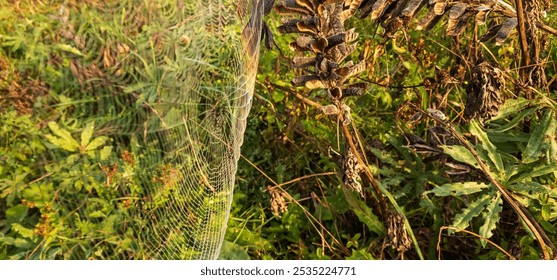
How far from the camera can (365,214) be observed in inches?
76.6

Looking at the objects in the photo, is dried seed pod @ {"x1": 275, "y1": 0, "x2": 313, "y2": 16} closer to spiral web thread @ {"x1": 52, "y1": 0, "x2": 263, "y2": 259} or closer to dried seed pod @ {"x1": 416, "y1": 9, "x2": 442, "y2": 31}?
spiral web thread @ {"x1": 52, "y1": 0, "x2": 263, "y2": 259}

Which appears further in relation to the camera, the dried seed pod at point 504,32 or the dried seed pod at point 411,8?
the dried seed pod at point 504,32

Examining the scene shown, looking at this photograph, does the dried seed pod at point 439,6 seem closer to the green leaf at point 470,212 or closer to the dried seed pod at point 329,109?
the dried seed pod at point 329,109

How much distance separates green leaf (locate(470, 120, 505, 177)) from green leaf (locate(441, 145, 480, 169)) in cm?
6

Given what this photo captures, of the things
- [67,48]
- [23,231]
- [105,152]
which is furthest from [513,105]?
[23,231]

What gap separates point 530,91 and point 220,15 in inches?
33.0

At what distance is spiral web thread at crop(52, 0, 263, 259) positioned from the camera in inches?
52.3

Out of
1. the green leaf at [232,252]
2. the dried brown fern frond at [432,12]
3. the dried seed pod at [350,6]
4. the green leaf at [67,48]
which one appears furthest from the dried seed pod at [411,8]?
the green leaf at [232,252]

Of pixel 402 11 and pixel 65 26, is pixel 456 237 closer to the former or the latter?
pixel 402 11

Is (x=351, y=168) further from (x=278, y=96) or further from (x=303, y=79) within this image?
(x=278, y=96)

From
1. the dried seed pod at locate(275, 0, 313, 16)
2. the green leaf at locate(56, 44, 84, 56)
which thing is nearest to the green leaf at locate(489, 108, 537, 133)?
the dried seed pod at locate(275, 0, 313, 16)

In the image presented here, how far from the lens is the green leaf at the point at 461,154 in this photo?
1.72 m

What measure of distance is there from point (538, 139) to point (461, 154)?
217 mm

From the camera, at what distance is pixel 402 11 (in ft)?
5.15
